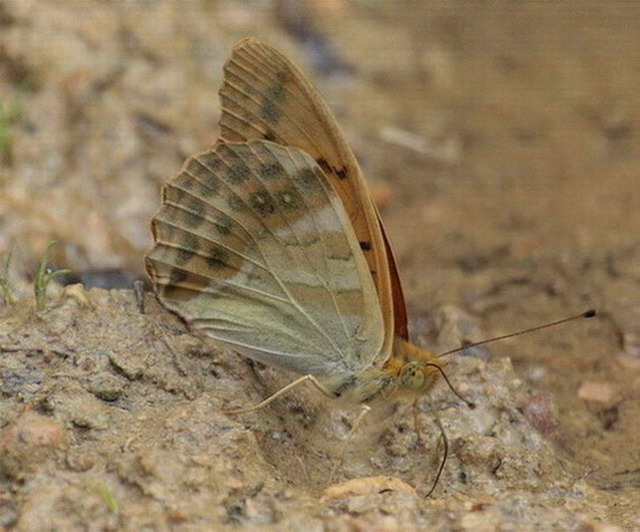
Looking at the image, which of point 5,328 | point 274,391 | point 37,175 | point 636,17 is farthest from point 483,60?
point 5,328

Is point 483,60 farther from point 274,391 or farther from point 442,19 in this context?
point 274,391

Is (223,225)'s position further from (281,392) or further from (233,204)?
(281,392)

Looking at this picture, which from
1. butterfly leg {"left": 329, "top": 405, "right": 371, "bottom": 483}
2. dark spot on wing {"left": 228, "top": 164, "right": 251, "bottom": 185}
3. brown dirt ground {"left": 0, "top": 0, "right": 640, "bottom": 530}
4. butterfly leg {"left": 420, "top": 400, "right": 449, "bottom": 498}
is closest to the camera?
brown dirt ground {"left": 0, "top": 0, "right": 640, "bottom": 530}

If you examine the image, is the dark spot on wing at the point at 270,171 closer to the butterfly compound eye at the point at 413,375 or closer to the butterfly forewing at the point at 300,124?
the butterfly forewing at the point at 300,124

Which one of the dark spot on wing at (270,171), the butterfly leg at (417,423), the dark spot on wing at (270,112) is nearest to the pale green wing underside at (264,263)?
the dark spot on wing at (270,171)

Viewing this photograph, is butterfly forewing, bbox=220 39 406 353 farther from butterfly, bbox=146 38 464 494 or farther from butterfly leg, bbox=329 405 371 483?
butterfly leg, bbox=329 405 371 483

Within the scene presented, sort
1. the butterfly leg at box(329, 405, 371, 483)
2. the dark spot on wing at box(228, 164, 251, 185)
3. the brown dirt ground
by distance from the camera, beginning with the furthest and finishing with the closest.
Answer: the dark spot on wing at box(228, 164, 251, 185) < the butterfly leg at box(329, 405, 371, 483) < the brown dirt ground

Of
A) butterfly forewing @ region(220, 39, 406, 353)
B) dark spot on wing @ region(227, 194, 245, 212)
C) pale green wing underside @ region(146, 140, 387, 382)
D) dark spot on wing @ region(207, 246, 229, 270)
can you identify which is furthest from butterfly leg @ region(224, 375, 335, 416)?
dark spot on wing @ region(227, 194, 245, 212)
